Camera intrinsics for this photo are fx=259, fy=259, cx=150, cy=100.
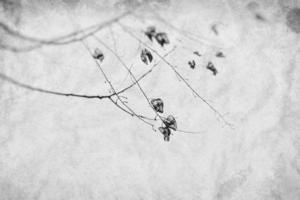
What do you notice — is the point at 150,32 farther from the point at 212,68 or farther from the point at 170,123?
the point at 170,123

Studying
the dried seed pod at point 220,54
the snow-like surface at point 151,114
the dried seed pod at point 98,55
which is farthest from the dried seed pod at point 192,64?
the dried seed pod at point 98,55

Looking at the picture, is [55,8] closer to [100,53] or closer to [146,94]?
[100,53]

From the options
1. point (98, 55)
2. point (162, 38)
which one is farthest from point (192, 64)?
point (98, 55)

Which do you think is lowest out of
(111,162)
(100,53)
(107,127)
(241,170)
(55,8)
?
(241,170)

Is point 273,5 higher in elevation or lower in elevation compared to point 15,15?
lower

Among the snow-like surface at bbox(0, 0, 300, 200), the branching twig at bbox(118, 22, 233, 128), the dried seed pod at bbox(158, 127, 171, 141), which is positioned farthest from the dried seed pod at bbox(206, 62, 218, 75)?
the dried seed pod at bbox(158, 127, 171, 141)

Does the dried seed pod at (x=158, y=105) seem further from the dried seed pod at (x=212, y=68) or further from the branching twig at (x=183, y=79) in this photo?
the dried seed pod at (x=212, y=68)

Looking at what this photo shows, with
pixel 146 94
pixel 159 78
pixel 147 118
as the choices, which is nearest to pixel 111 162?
pixel 147 118

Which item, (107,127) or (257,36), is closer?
(107,127)

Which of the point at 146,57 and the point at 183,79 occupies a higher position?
the point at 146,57
